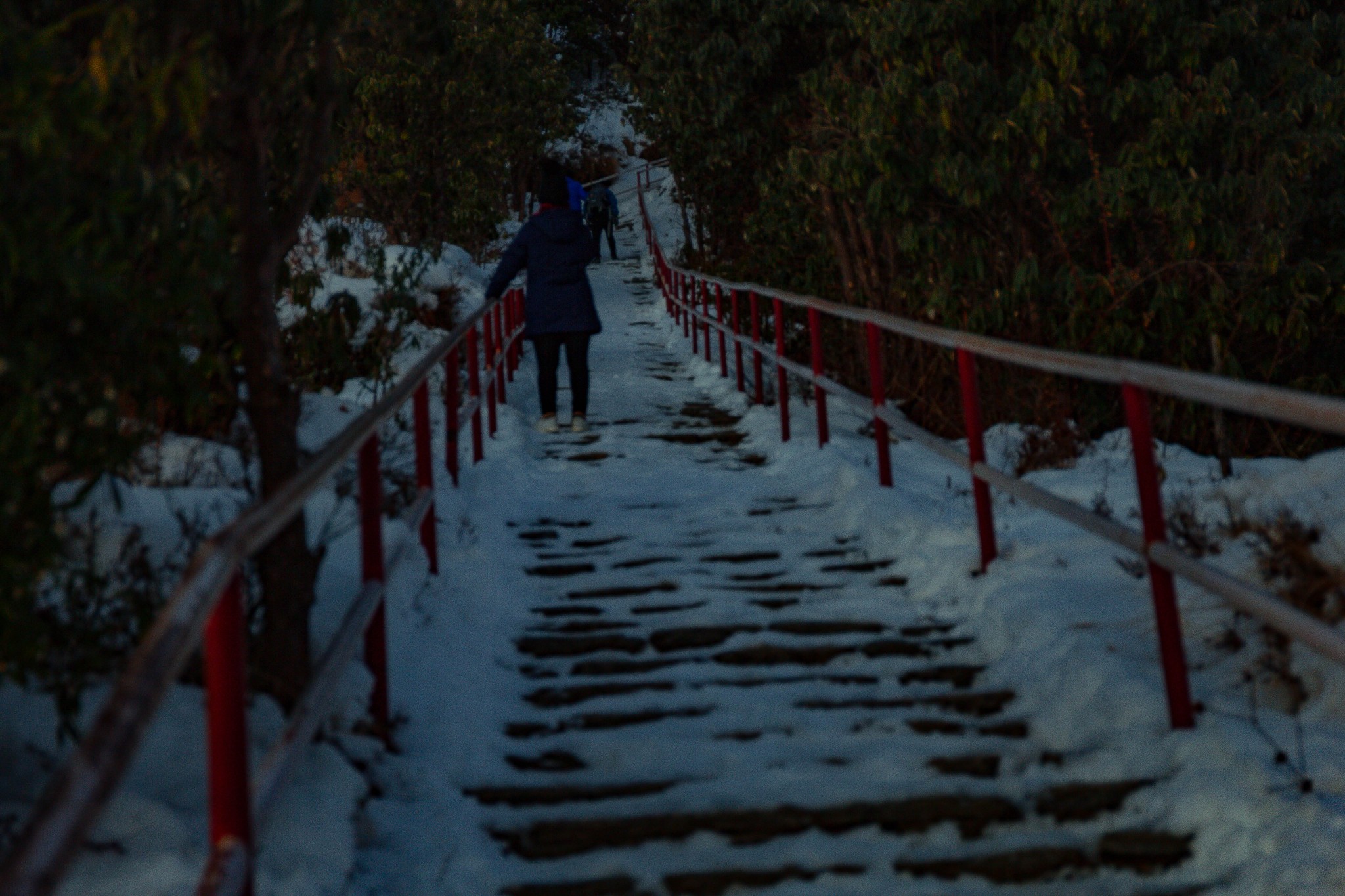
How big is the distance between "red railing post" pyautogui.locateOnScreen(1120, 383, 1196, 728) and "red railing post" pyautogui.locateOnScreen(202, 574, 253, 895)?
2.46 meters

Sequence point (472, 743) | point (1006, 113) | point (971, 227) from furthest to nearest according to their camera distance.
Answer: point (971, 227), point (1006, 113), point (472, 743)

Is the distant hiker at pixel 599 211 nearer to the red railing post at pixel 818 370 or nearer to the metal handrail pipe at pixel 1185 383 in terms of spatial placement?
the red railing post at pixel 818 370

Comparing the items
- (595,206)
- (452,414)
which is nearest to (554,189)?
(452,414)

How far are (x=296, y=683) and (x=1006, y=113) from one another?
6.83 m

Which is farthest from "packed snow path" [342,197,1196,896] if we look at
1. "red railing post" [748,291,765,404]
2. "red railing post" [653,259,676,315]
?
"red railing post" [653,259,676,315]

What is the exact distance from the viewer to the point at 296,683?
12.4 feet

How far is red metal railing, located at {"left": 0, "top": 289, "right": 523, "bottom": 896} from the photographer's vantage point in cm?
153

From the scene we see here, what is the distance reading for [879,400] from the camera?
6.82m

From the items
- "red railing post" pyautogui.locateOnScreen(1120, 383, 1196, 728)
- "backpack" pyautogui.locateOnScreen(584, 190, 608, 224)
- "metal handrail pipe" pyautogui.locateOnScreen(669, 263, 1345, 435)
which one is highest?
"backpack" pyautogui.locateOnScreen(584, 190, 608, 224)

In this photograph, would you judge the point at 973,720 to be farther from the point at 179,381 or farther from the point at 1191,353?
the point at 1191,353

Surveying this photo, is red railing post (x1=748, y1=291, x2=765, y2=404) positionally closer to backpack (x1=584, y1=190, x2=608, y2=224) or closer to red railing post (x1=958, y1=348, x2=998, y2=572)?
red railing post (x1=958, y1=348, x2=998, y2=572)

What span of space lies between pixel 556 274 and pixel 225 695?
7494mm

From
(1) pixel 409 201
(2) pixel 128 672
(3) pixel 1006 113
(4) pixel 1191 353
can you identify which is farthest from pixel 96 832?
(1) pixel 409 201

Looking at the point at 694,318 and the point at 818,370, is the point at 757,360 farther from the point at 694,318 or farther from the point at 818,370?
the point at 694,318
